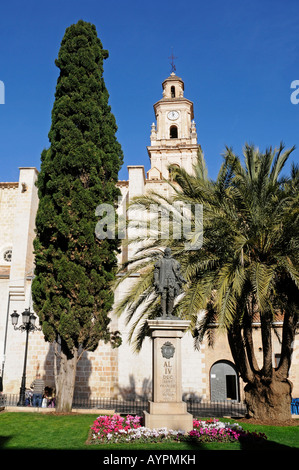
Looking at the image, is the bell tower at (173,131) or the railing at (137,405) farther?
the bell tower at (173,131)

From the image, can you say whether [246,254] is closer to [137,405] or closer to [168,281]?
[168,281]

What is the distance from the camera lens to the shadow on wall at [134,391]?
1762 centimetres

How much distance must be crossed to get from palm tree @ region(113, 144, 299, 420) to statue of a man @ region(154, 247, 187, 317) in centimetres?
73

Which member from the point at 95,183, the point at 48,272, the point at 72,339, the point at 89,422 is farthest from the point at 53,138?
the point at 89,422

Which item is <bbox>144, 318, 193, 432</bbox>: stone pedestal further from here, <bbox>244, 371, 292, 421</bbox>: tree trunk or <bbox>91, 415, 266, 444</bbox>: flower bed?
<bbox>244, 371, 292, 421</bbox>: tree trunk

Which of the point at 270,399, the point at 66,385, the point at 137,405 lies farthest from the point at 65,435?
the point at 137,405

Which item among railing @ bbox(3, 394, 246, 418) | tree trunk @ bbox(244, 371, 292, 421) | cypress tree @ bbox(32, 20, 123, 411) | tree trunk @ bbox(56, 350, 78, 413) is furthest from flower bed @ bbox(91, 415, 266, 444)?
railing @ bbox(3, 394, 246, 418)

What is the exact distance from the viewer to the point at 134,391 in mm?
17719

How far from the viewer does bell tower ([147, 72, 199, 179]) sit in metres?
31.2

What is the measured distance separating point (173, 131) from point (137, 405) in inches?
905

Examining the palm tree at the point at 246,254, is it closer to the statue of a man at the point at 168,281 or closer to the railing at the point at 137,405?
the statue of a man at the point at 168,281

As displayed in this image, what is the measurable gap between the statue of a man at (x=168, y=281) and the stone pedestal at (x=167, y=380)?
1.28ft

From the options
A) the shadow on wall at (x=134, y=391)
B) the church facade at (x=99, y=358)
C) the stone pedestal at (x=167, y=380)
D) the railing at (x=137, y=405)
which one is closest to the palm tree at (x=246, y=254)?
the stone pedestal at (x=167, y=380)
